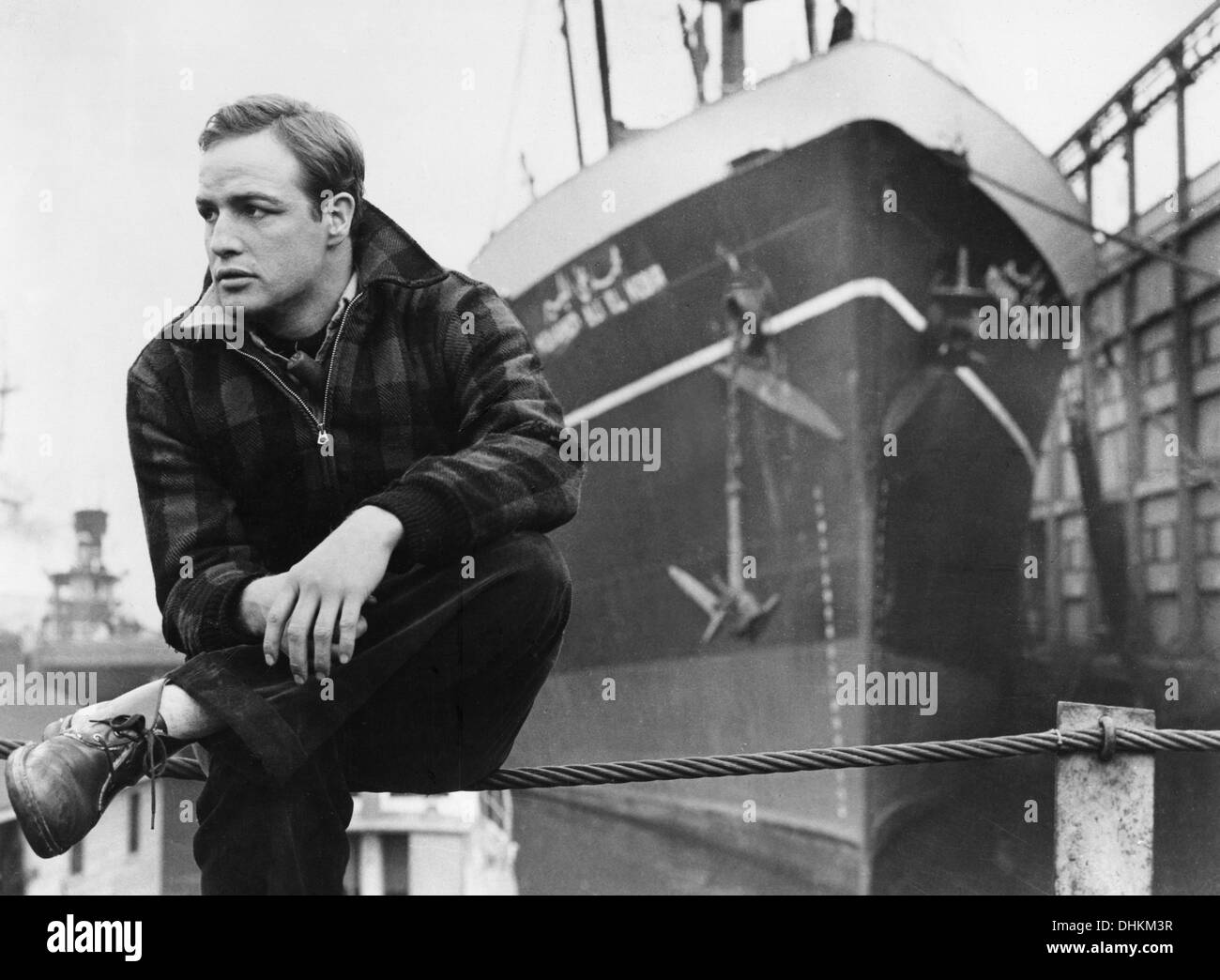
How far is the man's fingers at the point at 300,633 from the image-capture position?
6.95 ft

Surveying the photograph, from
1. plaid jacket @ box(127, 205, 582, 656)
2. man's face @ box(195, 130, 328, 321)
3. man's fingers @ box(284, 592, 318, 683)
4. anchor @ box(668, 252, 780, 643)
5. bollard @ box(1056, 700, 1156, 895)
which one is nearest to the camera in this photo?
man's fingers @ box(284, 592, 318, 683)

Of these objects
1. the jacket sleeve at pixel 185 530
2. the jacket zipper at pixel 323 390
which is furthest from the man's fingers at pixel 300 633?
the jacket zipper at pixel 323 390

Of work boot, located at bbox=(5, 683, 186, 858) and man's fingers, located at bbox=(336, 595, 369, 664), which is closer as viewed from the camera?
work boot, located at bbox=(5, 683, 186, 858)

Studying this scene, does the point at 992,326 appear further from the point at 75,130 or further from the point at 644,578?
the point at 75,130

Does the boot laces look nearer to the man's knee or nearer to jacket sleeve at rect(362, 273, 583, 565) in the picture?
jacket sleeve at rect(362, 273, 583, 565)

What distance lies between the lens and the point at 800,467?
3.15 m

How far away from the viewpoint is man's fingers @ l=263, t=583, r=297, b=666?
213 centimetres

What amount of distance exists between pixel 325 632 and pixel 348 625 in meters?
0.05
